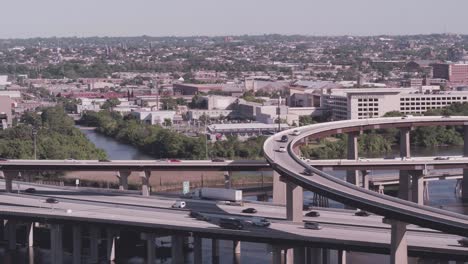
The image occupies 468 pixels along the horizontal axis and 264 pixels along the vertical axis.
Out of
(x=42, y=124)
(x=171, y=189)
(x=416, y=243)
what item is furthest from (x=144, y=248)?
(x=42, y=124)

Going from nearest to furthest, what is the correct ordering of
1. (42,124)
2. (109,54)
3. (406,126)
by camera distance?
1. (406,126)
2. (42,124)
3. (109,54)

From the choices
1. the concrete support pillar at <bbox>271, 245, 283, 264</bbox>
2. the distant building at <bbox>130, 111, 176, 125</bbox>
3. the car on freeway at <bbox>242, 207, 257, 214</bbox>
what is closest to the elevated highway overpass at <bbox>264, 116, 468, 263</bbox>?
the car on freeway at <bbox>242, 207, 257, 214</bbox>

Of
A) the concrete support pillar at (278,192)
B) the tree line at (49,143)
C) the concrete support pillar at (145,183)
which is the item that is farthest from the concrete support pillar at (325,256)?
the tree line at (49,143)

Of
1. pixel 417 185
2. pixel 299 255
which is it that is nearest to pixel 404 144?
pixel 417 185

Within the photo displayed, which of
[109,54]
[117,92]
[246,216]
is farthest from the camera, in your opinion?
[109,54]

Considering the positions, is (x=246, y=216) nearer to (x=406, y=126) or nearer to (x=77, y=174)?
(x=406, y=126)

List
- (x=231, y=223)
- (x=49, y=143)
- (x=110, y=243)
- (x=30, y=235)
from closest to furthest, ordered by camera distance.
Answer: (x=231, y=223) < (x=110, y=243) < (x=30, y=235) < (x=49, y=143)

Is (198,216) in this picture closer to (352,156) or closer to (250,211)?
(250,211)
